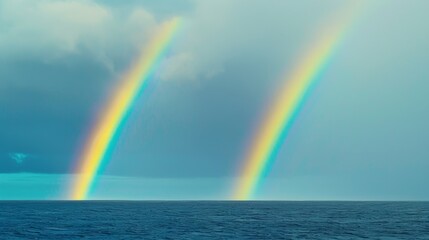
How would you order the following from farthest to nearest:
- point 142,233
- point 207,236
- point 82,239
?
point 142,233 < point 207,236 < point 82,239

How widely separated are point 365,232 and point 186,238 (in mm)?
25948

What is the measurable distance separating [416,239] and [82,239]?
3926cm

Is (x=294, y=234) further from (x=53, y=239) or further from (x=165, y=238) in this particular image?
(x=53, y=239)

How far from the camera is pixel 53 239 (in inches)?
2525

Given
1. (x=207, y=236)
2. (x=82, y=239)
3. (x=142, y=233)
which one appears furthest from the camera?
(x=142, y=233)

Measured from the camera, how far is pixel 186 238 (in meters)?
65.8

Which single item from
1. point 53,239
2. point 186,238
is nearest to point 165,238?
point 186,238

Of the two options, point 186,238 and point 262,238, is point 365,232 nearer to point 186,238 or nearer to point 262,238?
point 262,238

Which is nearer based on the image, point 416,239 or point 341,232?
point 416,239

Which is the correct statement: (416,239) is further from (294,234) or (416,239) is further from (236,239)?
(236,239)

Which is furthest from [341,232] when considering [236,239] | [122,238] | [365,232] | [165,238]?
[122,238]

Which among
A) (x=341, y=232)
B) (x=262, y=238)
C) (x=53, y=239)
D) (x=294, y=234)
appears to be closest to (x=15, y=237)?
(x=53, y=239)

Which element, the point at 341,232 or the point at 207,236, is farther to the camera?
the point at 341,232

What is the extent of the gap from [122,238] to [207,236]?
34.2 feet
